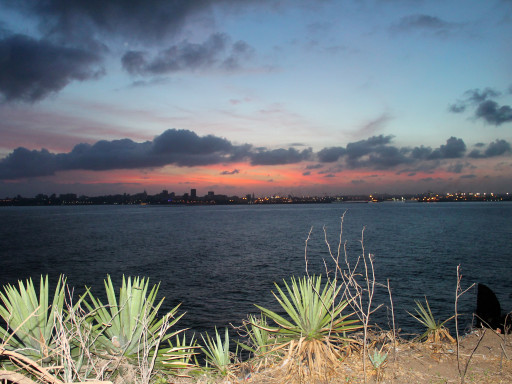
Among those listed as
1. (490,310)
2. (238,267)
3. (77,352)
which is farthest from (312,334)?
(238,267)

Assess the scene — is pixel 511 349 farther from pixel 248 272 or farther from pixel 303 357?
pixel 248 272

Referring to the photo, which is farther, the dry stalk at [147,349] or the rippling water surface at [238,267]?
the rippling water surface at [238,267]

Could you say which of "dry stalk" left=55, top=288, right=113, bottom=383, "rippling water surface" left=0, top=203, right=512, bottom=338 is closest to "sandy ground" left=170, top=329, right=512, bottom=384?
"dry stalk" left=55, top=288, right=113, bottom=383

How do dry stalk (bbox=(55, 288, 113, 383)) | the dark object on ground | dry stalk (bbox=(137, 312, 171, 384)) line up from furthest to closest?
the dark object on ground → dry stalk (bbox=(137, 312, 171, 384)) → dry stalk (bbox=(55, 288, 113, 383))

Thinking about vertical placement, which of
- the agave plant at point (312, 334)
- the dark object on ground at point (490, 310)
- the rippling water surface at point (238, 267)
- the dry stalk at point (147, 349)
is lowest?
the rippling water surface at point (238, 267)

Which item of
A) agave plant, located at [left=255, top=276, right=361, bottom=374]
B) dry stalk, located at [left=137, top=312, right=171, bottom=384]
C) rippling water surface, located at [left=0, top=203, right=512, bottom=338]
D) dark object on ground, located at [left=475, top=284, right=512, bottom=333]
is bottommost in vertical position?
rippling water surface, located at [left=0, top=203, right=512, bottom=338]

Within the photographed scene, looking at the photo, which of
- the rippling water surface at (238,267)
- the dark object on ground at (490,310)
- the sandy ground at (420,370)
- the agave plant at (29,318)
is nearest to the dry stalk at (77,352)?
the agave plant at (29,318)

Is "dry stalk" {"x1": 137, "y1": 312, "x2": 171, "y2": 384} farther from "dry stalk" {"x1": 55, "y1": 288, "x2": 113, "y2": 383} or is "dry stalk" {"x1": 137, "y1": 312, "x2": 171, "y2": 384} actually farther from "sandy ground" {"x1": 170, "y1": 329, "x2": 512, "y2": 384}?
"sandy ground" {"x1": 170, "y1": 329, "x2": 512, "y2": 384}

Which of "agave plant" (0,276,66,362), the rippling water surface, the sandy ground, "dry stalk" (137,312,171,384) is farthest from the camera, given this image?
the rippling water surface

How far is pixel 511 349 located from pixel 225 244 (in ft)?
140

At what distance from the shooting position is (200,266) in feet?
103

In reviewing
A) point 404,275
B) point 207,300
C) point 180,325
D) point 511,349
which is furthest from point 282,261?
point 511,349

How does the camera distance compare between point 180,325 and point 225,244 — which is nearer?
point 180,325

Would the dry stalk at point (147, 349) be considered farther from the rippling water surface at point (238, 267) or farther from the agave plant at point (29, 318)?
the rippling water surface at point (238, 267)
